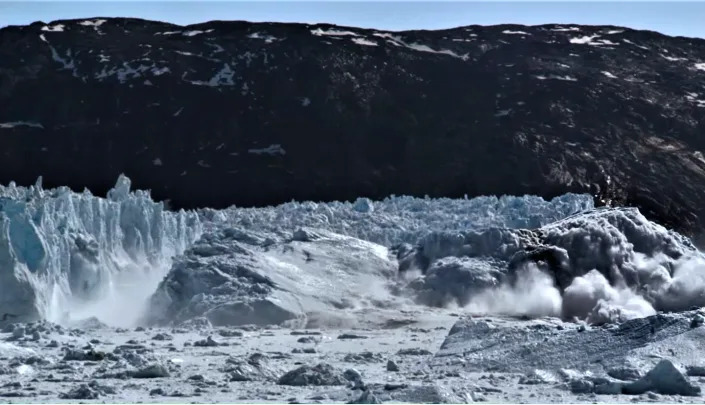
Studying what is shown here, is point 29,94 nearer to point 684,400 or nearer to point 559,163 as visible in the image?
point 559,163

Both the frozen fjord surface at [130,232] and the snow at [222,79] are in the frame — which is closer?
the frozen fjord surface at [130,232]

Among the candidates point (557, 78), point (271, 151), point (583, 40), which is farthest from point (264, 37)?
point (583, 40)

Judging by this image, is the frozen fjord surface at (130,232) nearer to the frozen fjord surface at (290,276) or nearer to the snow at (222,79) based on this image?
the frozen fjord surface at (290,276)

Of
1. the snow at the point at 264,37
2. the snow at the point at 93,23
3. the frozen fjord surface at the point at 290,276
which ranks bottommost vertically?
the frozen fjord surface at the point at 290,276

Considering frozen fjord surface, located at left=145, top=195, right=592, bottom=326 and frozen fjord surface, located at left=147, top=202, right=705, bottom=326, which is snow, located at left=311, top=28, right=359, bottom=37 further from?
frozen fjord surface, located at left=147, top=202, right=705, bottom=326

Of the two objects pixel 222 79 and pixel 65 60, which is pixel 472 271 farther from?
pixel 65 60

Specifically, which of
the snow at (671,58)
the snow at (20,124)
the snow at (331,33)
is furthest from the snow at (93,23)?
the snow at (671,58)
